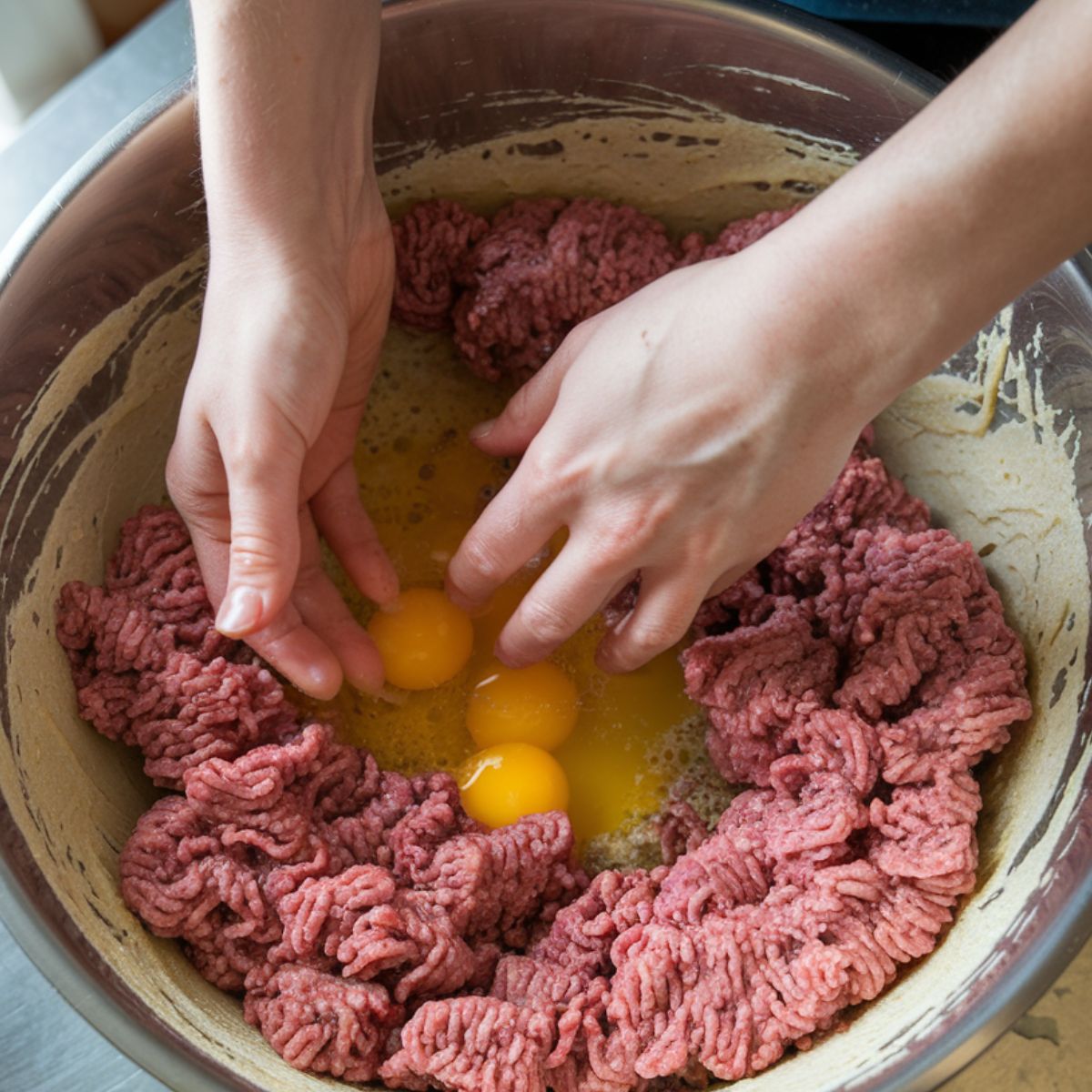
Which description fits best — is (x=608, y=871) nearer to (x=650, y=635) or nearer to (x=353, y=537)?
(x=650, y=635)

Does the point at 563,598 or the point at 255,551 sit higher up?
the point at 255,551

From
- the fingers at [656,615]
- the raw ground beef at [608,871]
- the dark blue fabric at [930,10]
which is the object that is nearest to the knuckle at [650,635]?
the fingers at [656,615]

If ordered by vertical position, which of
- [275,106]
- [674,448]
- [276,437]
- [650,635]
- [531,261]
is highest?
[275,106]

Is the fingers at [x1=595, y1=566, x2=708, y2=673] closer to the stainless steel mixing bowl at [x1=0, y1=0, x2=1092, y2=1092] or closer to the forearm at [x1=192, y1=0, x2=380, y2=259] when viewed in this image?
the stainless steel mixing bowl at [x1=0, y1=0, x2=1092, y2=1092]

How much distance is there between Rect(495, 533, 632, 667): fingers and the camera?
5.08 feet

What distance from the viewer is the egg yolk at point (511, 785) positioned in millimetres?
1879

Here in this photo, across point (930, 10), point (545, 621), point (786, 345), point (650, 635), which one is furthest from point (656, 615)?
point (930, 10)

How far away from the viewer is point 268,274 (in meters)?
1.54

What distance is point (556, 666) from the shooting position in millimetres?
2035

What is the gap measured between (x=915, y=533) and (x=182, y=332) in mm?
1253

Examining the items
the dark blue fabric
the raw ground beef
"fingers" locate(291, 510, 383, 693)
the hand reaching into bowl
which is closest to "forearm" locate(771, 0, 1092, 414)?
the hand reaching into bowl

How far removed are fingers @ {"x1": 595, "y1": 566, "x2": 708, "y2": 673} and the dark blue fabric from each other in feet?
3.25

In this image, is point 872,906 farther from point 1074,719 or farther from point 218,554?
point 218,554

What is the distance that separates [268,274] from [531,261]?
0.62 m
